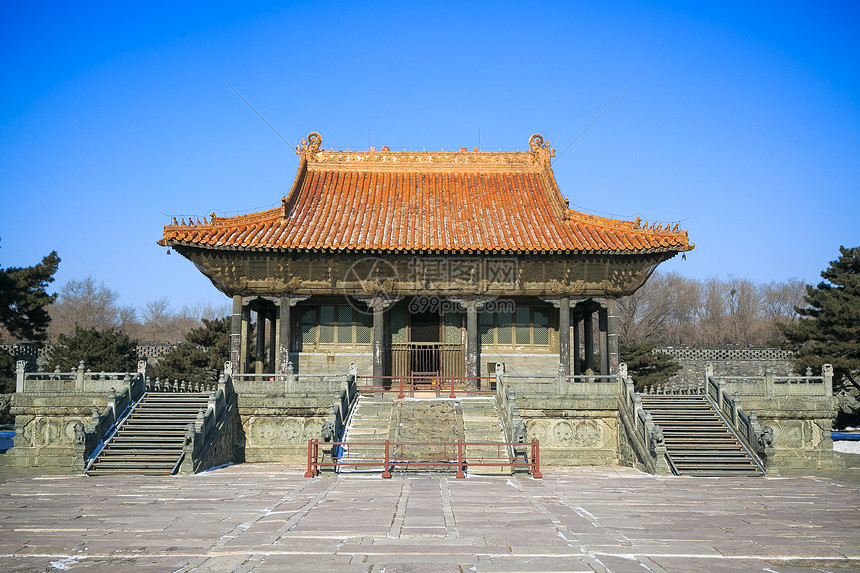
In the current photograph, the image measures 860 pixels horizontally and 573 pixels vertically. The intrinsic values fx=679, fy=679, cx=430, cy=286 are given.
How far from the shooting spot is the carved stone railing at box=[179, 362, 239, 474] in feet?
54.4

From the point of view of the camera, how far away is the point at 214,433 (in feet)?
59.1

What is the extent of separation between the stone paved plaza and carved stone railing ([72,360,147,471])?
50.2 inches

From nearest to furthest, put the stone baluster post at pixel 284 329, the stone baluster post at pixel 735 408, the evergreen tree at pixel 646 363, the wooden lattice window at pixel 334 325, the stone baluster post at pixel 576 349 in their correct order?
the stone baluster post at pixel 735 408, the stone baluster post at pixel 284 329, the wooden lattice window at pixel 334 325, the stone baluster post at pixel 576 349, the evergreen tree at pixel 646 363

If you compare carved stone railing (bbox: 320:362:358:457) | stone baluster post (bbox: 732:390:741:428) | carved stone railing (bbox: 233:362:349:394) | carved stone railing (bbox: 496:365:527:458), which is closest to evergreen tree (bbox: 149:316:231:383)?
carved stone railing (bbox: 233:362:349:394)

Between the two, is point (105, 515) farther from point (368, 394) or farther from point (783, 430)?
point (783, 430)

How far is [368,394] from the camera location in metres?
21.4

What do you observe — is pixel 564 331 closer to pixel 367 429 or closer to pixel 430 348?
pixel 430 348

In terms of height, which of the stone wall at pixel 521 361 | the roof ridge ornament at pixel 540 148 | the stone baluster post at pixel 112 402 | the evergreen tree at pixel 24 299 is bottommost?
the stone baluster post at pixel 112 402

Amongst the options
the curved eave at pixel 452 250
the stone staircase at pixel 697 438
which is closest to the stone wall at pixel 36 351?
the curved eave at pixel 452 250

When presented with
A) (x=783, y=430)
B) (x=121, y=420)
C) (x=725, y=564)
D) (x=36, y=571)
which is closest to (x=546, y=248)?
(x=783, y=430)

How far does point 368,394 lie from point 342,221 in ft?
21.2

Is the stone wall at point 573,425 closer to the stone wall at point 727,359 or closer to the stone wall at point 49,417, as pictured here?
the stone wall at point 49,417

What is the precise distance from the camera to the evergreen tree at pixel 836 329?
28.8 m

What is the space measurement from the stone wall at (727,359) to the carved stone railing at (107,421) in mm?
35079
